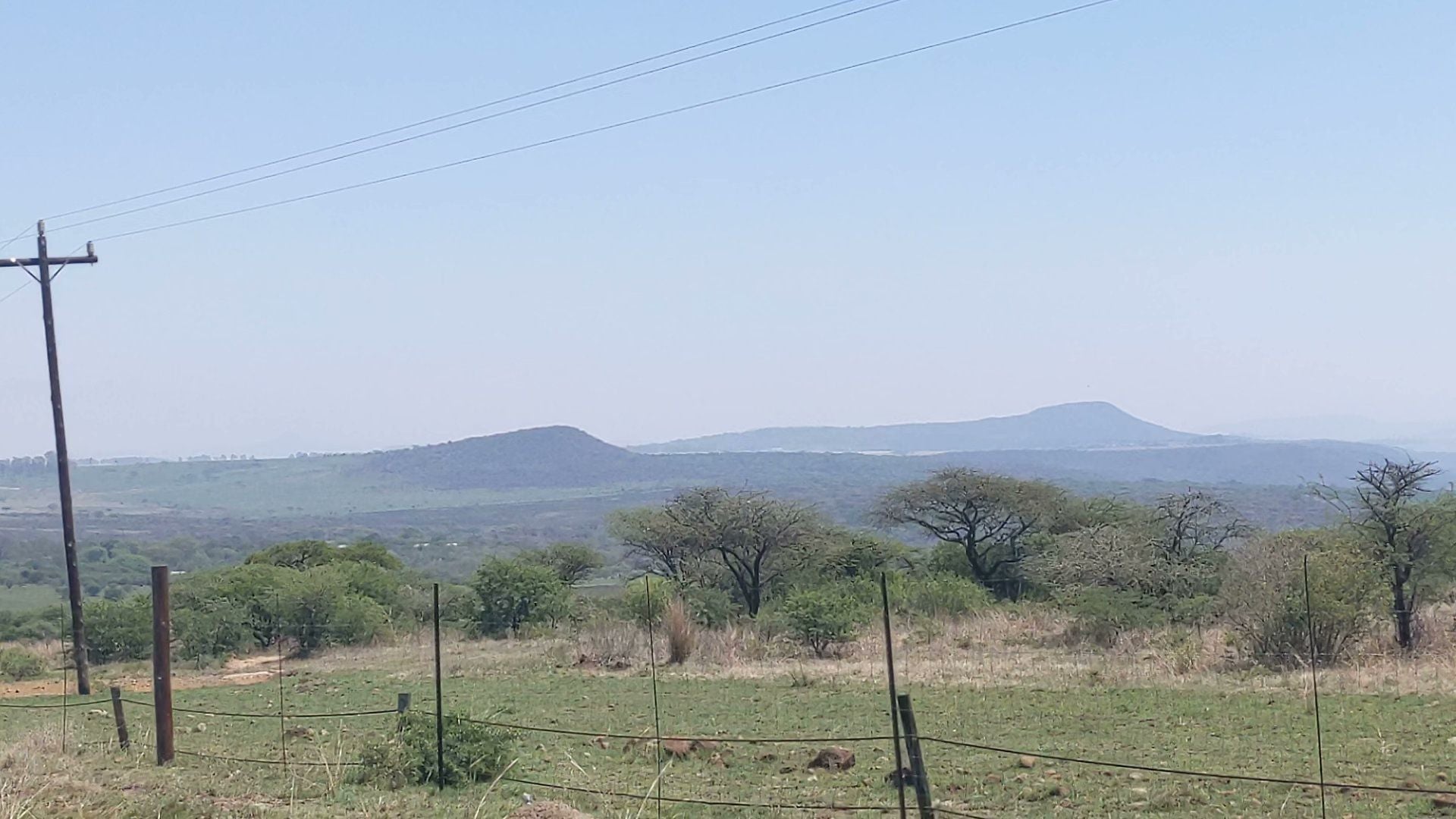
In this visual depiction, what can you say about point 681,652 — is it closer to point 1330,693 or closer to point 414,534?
point 1330,693

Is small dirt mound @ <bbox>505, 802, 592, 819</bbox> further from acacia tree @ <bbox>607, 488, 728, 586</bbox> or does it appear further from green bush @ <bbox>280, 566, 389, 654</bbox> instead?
acacia tree @ <bbox>607, 488, 728, 586</bbox>

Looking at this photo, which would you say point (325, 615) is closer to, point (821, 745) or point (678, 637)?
point (678, 637)

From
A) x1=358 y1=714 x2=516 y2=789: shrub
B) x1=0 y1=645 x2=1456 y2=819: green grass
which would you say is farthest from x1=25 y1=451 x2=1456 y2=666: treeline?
x1=358 y1=714 x2=516 y2=789: shrub

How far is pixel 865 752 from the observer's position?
1227cm

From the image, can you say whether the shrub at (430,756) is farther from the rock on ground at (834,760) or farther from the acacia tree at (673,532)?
the acacia tree at (673,532)

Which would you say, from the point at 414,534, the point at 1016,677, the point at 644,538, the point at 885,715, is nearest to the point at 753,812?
the point at 885,715

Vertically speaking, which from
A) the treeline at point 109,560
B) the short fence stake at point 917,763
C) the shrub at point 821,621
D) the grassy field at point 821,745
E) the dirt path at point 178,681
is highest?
the short fence stake at point 917,763

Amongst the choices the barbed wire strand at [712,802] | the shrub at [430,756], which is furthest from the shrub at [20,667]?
the barbed wire strand at [712,802]

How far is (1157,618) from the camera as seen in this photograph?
72.1ft

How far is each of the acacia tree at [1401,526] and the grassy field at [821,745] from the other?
4.89 metres

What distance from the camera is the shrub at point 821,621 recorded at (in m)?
24.0

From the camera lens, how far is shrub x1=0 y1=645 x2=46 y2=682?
87.4 ft

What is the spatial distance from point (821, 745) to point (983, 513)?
2908 centimetres

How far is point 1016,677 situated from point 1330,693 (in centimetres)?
412
